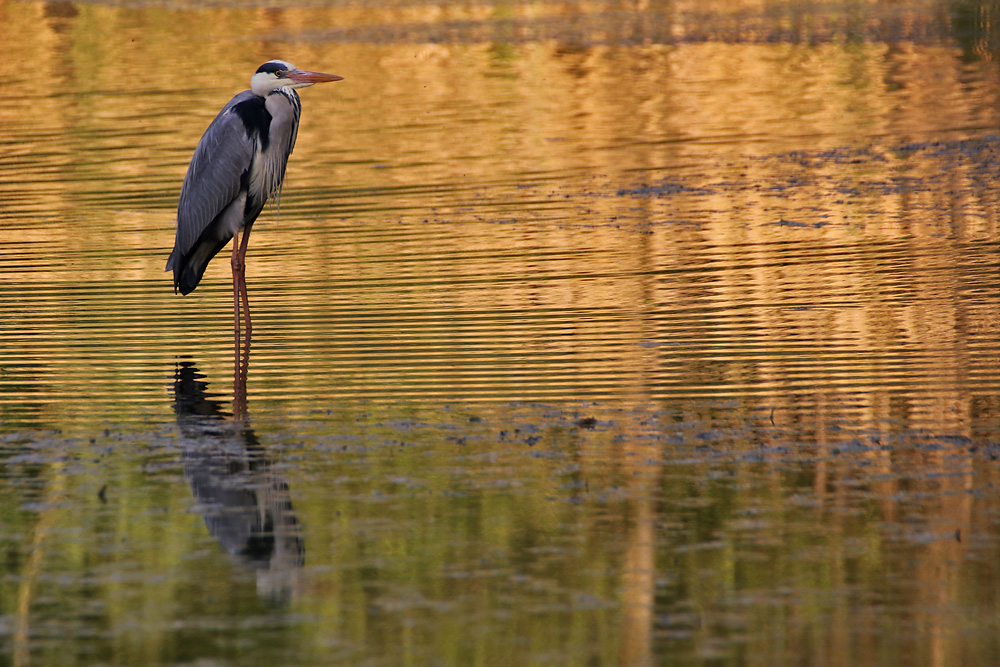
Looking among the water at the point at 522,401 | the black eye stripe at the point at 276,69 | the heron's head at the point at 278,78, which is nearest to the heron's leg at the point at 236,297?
the water at the point at 522,401

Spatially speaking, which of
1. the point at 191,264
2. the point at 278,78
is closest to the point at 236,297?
the point at 191,264

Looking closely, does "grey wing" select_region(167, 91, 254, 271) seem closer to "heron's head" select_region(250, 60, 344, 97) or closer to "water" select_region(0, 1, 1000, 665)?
"heron's head" select_region(250, 60, 344, 97)

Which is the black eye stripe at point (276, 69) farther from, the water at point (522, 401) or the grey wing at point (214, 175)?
the water at point (522, 401)

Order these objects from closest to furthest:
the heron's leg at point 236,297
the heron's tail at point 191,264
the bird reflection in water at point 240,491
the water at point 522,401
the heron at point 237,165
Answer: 1. the water at point 522,401
2. the bird reflection in water at point 240,491
3. the heron's leg at point 236,297
4. the heron at point 237,165
5. the heron's tail at point 191,264

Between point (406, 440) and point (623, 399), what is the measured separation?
1.29 metres

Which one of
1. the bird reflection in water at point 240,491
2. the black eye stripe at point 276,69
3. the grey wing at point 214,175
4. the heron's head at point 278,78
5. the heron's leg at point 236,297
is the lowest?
the bird reflection in water at point 240,491

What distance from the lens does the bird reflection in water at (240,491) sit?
19.4 feet

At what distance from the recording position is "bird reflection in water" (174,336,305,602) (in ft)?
19.4

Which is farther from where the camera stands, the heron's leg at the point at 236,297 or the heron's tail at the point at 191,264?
the heron's tail at the point at 191,264

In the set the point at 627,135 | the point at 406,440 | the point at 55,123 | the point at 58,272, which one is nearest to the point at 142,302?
the point at 58,272

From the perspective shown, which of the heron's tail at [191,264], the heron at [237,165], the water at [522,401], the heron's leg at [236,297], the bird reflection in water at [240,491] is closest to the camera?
the water at [522,401]

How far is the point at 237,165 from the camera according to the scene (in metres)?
11.1

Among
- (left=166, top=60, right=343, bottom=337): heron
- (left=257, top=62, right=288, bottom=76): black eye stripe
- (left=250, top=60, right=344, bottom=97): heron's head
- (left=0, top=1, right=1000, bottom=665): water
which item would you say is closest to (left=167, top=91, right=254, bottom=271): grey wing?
(left=166, top=60, right=343, bottom=337): heron

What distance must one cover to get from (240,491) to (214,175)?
487 centimetres
